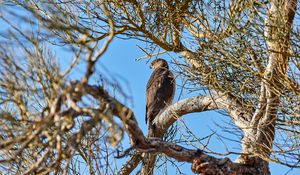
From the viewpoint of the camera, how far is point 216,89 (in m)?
5.02

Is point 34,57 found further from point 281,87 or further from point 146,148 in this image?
point 281,87

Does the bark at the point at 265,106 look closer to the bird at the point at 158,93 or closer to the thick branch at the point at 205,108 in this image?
the thick branch at the point at 205,108

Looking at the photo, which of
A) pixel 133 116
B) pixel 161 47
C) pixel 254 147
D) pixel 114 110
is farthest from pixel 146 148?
pixel 161 47

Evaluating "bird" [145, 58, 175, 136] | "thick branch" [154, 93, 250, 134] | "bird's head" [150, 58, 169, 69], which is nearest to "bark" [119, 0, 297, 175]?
"thick branch" [154, 93, 250, 134]

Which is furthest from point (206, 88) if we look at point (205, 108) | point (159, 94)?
point (159, 94)

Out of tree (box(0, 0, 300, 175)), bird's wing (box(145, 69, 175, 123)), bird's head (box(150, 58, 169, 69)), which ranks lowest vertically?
tree (box(0, 0, 300, 175))

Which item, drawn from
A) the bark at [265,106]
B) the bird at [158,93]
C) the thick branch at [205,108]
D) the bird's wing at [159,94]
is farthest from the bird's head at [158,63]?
the bark at [265,106]

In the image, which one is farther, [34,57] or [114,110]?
[114,110]

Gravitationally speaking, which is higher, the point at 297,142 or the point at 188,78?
the point at 188,78

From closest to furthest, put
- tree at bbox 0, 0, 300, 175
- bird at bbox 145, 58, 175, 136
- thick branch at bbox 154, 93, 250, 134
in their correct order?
tree at bbox 0, 0, 300, 175 → thick branch at bbox 154, 93, 250, 134 → bird at bbox 145, 58, 175, 136

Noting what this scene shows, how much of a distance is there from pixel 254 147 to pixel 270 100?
38cm

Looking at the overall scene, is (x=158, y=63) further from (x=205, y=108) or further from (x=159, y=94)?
(x=205, y=108)

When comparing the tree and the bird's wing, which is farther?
the bird's wing

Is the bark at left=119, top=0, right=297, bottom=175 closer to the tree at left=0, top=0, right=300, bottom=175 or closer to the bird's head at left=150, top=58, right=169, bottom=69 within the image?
the tree at left=0, top=0, right=300, bottom=175
